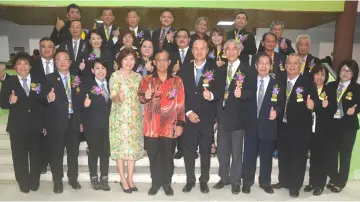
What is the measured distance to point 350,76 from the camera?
140 inches

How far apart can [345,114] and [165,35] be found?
2.53 metres

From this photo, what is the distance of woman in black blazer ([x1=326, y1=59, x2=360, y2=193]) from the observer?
11.7 feet

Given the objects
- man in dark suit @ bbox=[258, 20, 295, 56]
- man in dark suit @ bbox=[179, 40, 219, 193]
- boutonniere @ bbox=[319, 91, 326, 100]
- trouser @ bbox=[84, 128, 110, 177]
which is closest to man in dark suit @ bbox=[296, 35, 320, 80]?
man in dark suit @ bbox=[258, 20, 295, 56]

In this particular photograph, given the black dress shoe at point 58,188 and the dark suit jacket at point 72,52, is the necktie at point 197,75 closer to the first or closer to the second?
the dark suit jacket at point 72,52

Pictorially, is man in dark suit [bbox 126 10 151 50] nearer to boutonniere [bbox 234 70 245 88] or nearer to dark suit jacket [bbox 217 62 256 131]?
dark suit jacket [bbox 217 62 256 131]

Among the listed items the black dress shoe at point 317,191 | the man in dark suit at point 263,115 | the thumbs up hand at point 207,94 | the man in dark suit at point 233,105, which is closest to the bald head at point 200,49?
the man in dark suit at point 233,105

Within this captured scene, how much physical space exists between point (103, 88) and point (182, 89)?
2.98 feet

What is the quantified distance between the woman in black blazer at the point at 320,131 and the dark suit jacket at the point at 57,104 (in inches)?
106

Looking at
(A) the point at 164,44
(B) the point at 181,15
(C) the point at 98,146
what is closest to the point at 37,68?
(C) the point at 98,146

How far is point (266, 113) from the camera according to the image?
3508 mm

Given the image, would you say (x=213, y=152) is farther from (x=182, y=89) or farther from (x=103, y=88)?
(x=103, y=88)

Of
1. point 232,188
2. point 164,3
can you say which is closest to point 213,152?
point 232,188

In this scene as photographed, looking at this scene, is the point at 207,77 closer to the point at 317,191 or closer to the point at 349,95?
the point at 349,95

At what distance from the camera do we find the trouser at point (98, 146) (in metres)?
3.57
